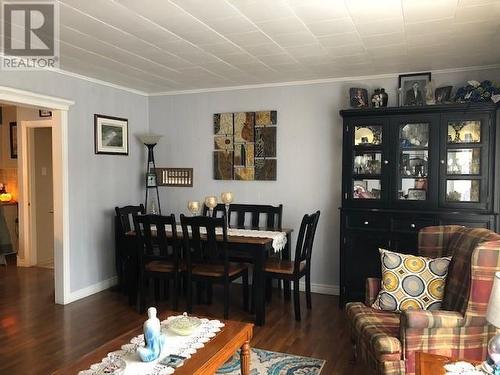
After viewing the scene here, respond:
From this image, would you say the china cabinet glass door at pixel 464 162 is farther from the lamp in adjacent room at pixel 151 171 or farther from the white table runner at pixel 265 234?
the lamp in adjacent room at pixel 151 171

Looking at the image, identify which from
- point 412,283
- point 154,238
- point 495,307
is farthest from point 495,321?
point 154,238

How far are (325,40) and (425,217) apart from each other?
1877 mm

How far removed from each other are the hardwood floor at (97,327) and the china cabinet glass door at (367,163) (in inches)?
47.5

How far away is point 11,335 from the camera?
3.43 meters

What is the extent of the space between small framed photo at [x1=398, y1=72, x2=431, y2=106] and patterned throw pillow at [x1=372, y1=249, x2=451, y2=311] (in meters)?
1.92

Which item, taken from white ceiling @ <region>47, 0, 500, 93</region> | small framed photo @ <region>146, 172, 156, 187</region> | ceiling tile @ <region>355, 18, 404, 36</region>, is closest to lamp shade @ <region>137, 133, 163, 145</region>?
small framed photo @ <region>146, 172, 156, 187</region>

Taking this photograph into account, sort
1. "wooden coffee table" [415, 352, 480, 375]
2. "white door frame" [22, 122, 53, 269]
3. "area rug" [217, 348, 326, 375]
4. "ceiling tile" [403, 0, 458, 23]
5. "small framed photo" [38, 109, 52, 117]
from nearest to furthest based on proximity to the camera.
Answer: "wooden coffee table" [415, 352, 480, 375] < "ceiling tile" [403, 0, 458, 23] < "area rug" [217, 348, 326, 375] < "small framed photo" [38, 109, 52, 117] < "white door frame" [22, 122, 53, 269]

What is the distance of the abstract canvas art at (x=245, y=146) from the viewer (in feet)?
16.0

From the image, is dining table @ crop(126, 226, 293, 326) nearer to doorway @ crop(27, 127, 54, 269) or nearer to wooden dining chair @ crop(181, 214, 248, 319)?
wooden dining chair @ crop(181, 214, 248, 319)

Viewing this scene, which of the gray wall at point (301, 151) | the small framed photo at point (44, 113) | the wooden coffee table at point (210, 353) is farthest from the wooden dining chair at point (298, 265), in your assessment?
the small framed photo at point (44, 113)

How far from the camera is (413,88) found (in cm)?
413

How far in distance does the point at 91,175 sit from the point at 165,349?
9.86ft

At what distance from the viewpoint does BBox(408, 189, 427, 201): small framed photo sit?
3.93 m

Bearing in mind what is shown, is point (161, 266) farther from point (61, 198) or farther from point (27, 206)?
point (27, 206)
